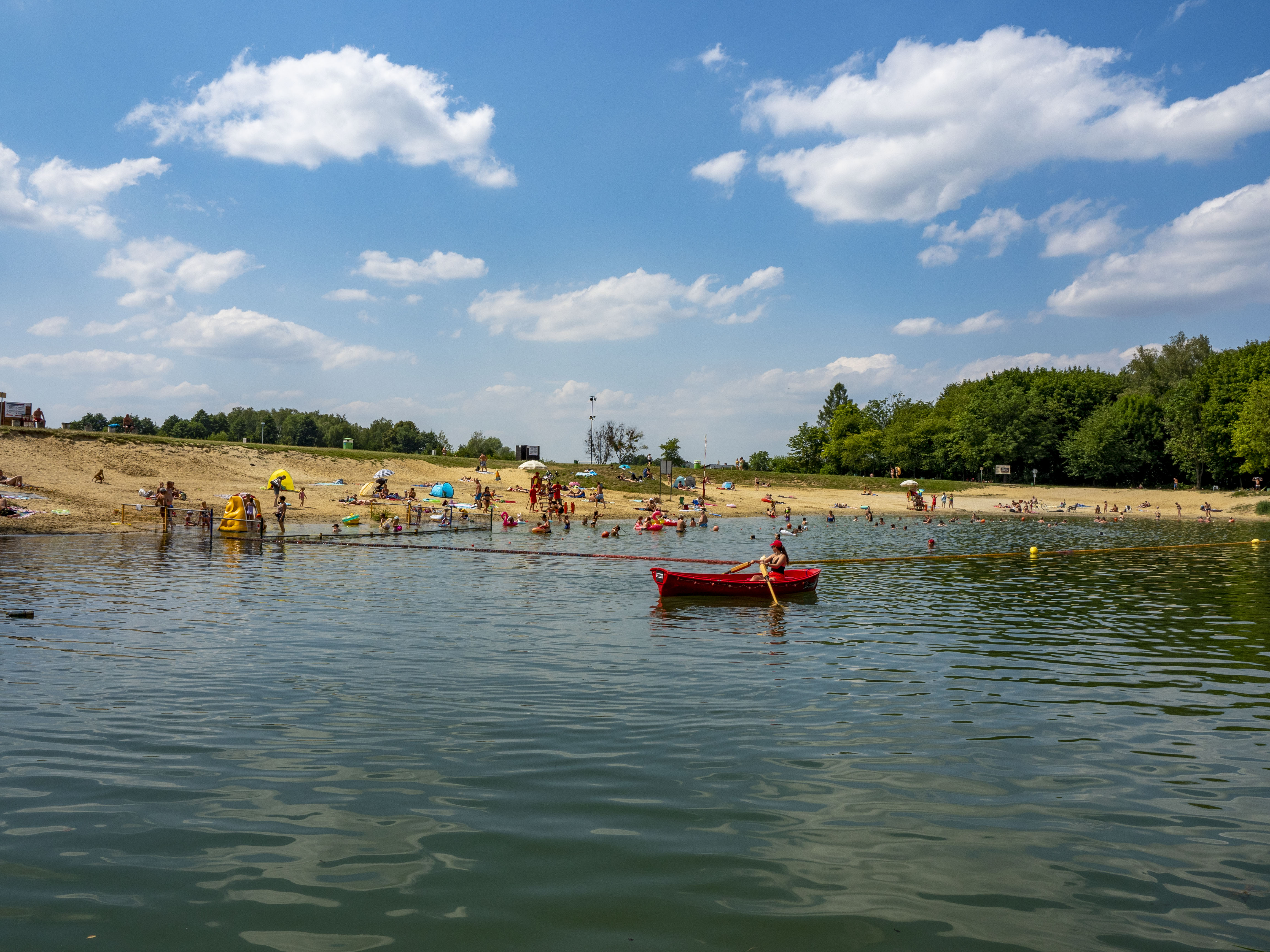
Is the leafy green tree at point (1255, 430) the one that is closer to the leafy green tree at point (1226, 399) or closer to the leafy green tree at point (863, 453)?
the leafy green tree at point (1226, 399)

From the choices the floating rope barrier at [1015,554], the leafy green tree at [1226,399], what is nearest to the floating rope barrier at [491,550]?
the floating rope barrier at [1015,554]

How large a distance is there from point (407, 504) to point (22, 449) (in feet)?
80.9

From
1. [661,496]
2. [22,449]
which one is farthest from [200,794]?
[661,496]

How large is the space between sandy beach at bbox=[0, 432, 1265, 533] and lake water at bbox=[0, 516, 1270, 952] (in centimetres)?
2860

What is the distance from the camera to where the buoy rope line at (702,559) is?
107 feet

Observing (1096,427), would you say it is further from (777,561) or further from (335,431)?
(335,431)

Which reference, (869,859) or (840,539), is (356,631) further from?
(840,539)

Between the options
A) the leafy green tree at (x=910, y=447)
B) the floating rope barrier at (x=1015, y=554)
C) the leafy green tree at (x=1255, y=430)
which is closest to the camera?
the floating rope barrier at (x=1015, y=554)

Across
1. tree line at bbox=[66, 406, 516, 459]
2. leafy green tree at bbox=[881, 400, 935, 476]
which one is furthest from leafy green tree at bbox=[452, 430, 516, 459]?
leafy green tree at bbox=[881, 400, 935, 476]

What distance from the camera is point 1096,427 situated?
318 ft

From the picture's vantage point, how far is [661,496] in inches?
2867

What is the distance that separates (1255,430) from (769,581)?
81.3 meters

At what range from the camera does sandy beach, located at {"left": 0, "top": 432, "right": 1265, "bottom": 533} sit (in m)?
43.8

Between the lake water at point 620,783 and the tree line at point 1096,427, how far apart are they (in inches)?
3285
